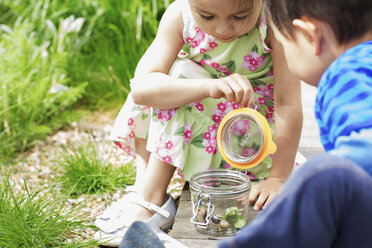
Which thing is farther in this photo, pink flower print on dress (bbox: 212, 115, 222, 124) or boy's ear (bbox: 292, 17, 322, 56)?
pink flower print on dress (bbox: 212, 115, 222, 124)

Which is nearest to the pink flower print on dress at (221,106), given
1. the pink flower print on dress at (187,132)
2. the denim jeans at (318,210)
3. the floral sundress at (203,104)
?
the floral sundress at (203,104)

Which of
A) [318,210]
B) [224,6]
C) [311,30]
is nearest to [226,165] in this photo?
[224,6]

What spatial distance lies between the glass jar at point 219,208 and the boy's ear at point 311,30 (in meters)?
0.65

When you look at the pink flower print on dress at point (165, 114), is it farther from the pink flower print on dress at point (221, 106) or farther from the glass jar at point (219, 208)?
the glass jar at point (219, 208)

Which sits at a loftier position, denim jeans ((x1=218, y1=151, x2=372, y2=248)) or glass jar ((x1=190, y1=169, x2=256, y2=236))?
denim jeans ((x1=218, y1=151, x2=372, y2=248))

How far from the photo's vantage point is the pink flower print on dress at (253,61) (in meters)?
2.07

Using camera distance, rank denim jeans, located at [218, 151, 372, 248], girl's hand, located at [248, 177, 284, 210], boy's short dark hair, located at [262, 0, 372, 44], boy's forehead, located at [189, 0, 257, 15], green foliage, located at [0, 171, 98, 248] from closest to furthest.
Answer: denim jeans, located at [218, 151, 372, 248] → boy's short dark hair, located at [262, 0, 372, 44] → boy's forehead, located at [189, 0, 257, 15] → green foliage, located at [0, 171, 98, 248] → girl's hand, located at [248, 177, 284, 210]

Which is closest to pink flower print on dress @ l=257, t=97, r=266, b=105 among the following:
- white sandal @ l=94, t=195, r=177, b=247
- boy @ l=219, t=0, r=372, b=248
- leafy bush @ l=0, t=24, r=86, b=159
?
white sandal @ l=94, t=195, r=177, b=247

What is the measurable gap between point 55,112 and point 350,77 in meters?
2.56

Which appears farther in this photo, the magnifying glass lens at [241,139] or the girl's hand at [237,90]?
the magnifying glass lens at [241,139]

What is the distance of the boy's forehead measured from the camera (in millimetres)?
1725

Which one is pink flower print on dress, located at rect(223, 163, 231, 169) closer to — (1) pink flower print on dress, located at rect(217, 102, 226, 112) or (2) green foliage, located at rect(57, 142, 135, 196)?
(1) pink flower print on dress, located at rect(217, 102, 226, 112)

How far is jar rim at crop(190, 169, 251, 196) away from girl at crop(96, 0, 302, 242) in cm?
12

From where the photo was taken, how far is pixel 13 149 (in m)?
3.00
